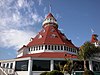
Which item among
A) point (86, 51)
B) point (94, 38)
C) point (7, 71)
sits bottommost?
point (7, 71)

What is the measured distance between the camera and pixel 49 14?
3191 inches

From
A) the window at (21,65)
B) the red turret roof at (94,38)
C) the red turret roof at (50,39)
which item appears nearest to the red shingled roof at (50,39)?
the red turret roof at (50,39)

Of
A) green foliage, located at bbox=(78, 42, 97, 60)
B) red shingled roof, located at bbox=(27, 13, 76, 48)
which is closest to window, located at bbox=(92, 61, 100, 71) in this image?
green foliage, located at bbox=(78, 42, 97, 60)

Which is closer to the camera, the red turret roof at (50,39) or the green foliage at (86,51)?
the green foliage at (86,51)

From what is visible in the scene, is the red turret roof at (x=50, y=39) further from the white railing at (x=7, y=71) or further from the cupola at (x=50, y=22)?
the white railing at (x=7, y=71)

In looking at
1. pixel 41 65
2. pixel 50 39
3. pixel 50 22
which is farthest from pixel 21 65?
pixel 50 22

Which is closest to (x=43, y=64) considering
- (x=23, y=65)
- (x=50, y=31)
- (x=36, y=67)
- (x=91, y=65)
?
(x=36, y=67)

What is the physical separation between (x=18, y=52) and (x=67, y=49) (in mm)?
22546

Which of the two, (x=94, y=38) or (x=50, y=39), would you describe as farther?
(x=94, y=38)

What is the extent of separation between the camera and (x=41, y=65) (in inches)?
2055

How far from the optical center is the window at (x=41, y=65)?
→ 51.8 m

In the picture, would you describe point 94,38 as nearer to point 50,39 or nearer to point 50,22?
point 50,22

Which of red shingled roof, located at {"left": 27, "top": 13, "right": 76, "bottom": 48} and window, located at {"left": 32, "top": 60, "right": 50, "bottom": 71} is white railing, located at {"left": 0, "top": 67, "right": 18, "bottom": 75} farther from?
red shingled roof, located at {"left": 27, "top": 13, "right": 76, "bottom": 48}

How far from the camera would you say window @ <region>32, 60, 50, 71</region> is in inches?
2041
